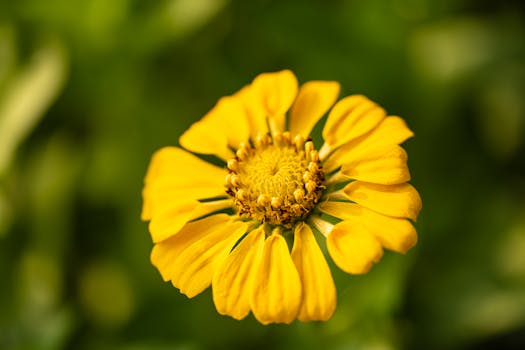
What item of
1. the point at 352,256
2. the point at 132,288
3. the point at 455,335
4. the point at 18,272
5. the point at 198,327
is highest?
the point at 352,256

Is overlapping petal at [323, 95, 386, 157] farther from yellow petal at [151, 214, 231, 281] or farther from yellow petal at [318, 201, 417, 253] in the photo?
yellow petal at [151, 214, 231, 281]

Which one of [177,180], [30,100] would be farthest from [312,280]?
[30,100]

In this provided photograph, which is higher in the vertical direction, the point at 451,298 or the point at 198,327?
the point at 198,327

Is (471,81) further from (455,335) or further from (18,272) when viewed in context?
(18,272)

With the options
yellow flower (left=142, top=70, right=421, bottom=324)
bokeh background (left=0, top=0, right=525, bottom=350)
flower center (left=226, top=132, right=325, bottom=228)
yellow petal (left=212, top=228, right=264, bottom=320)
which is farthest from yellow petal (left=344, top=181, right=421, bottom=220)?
bokeh background (left=0, top=0, right=525, bottom=350)

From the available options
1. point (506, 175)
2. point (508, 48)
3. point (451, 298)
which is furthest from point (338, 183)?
point (508, 48)

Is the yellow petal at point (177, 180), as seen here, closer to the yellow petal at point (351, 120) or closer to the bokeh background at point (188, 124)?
the yellow petal at point (351, 120)

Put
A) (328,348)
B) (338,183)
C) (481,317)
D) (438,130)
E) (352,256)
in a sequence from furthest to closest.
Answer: (438,130), (481,317), (328,348), (338,183), (352,256)

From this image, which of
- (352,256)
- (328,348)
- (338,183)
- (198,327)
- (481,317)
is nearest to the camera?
(352,256)
